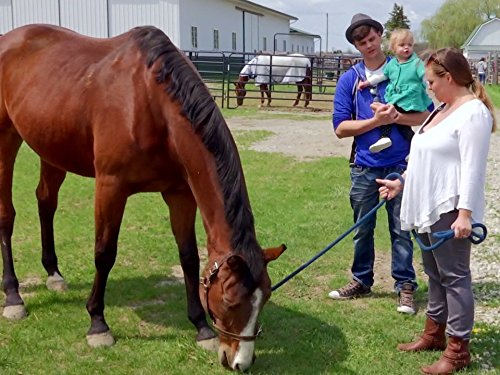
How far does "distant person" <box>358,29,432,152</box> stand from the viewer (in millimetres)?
3893

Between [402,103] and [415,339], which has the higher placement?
[402,103]

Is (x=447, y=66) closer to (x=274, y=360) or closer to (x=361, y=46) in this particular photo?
(x=361, y=46)

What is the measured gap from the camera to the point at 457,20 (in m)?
66.6

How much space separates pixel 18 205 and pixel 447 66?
18.5 ft

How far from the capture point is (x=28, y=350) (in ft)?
12.5

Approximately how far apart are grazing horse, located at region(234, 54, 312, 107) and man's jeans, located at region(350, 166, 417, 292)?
49.2ft

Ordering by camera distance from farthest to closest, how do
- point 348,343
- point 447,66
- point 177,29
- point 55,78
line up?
point 177,29, point 55,78, point 348,343, point 447,66

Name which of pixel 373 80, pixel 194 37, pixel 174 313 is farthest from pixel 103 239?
pixel 194 37

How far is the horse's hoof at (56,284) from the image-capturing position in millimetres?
4836

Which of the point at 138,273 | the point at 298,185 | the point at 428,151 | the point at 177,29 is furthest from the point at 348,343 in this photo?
the point at 177,29

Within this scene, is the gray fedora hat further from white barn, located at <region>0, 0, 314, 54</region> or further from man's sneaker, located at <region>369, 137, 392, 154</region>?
white barn, located at <region>0, 0, 314, 54</region>

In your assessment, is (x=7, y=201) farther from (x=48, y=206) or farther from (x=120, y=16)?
(x=120, y=16)

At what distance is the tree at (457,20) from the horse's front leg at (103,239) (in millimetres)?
64499

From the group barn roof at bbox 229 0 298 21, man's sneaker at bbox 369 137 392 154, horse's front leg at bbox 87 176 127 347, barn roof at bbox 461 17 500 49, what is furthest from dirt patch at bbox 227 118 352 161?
barn roof at bbox 461 17 500 49
